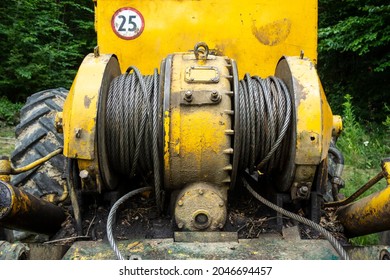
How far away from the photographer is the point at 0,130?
33.9 ft

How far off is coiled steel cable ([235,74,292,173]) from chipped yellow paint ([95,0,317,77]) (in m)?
0.85

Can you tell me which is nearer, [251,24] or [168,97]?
[168,97]

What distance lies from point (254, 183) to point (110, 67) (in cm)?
116

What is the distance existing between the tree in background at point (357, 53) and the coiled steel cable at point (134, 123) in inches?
249

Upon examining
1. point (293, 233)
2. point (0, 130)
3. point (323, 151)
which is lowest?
point (0, 130)

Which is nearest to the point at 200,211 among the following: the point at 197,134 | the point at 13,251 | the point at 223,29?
the point at 197,134

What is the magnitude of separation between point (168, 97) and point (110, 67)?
0.55 meters

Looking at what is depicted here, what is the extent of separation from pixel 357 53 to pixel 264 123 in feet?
25.4

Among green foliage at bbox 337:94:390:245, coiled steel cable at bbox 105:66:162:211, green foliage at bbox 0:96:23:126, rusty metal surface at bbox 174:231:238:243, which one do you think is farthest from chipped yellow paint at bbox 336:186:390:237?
green foliage at bbox 0:96:23:126

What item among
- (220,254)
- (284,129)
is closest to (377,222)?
(284,129)

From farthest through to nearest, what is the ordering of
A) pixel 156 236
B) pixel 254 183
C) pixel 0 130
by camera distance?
pixel 0 130, pixel 254 183, pixel 156 236

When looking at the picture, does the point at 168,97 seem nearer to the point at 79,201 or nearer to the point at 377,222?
the point at 79,201

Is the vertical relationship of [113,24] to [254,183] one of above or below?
above

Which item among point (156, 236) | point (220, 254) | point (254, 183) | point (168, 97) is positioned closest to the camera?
point (220, 254)
